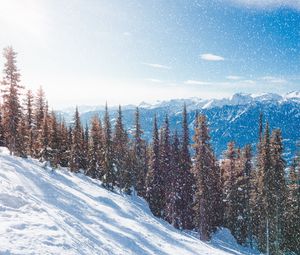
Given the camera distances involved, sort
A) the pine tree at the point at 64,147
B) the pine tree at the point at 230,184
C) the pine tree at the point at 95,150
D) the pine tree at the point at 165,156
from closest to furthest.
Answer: the pine tree at the point at 230,184 < the pine tree at the point at 165,156 < the pine tree at the point at 95,150 < the pine tree at the point at 64,147

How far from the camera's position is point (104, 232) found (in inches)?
864

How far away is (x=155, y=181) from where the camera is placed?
178 ft

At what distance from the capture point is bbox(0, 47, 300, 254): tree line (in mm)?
42438

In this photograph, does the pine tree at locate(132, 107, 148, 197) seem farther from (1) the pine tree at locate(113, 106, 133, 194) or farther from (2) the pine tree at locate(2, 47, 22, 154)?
(2) the pine tree at locate(2, 47, 22, 154)

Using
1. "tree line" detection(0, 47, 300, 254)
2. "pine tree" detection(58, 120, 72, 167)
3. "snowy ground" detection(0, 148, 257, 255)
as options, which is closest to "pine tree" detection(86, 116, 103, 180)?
"tree line" detection(0, 47, 300, 254)

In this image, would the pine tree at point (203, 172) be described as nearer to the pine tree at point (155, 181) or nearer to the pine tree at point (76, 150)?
the pine tree at point (155, 181)

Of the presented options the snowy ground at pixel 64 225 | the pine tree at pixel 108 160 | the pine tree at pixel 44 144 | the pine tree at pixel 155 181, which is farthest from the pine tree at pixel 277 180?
the pine tree at pixel 44 144

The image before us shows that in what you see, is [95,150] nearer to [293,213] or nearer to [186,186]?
[186,186]

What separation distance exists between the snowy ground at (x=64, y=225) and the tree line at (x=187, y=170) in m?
12.9

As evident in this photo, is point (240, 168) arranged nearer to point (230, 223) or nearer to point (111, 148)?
point (230, 223)

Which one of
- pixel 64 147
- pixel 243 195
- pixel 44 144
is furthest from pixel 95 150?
→ pixel 243 195

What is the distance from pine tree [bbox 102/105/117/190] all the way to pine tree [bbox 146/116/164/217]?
6.12 meters

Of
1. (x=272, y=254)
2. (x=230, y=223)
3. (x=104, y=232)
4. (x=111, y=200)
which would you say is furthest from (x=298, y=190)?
(x=104, y=232)

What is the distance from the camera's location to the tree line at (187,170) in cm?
4244
